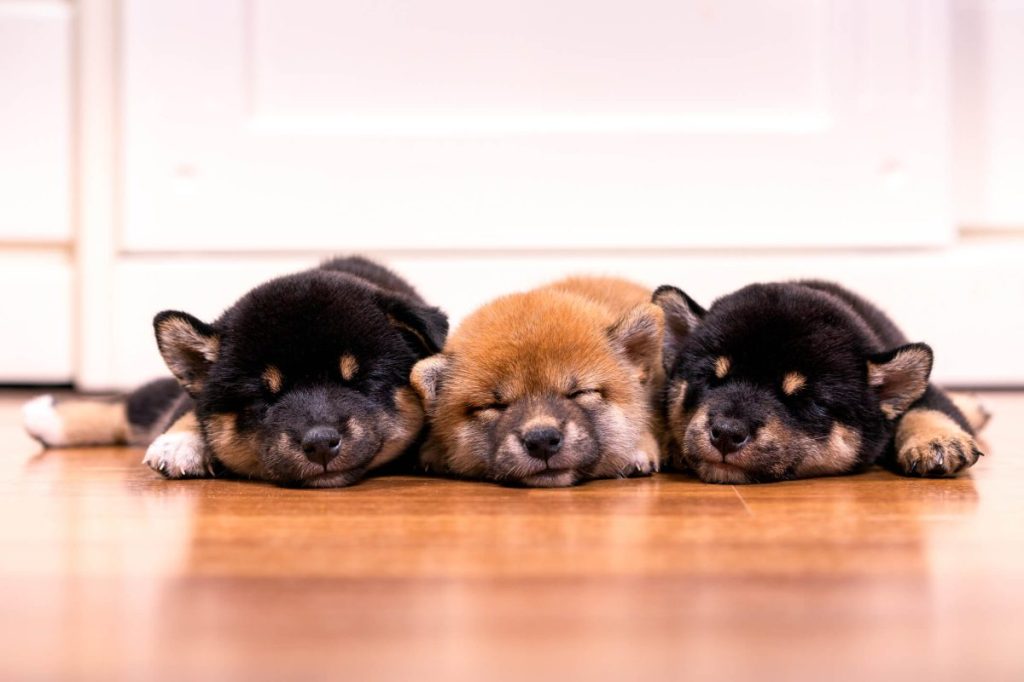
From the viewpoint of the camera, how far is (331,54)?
3.68 metres

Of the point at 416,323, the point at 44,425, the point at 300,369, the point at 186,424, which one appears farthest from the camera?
the point at 44,425

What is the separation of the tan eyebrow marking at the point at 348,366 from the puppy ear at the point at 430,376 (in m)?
0.12

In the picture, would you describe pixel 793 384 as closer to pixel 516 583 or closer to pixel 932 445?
pixel 932 445

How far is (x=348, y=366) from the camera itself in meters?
2.26

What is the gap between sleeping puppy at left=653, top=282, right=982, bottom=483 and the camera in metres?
2.22

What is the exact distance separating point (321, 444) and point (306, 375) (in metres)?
0.18

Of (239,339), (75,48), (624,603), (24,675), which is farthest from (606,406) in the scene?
(75,48)

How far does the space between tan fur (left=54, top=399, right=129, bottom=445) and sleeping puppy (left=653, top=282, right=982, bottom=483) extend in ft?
5.19

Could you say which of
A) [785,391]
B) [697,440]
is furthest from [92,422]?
[785,391]

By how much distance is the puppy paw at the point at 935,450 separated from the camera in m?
2.25

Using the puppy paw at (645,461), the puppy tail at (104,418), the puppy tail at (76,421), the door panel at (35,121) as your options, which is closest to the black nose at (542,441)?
the puppy paw at (645,461)

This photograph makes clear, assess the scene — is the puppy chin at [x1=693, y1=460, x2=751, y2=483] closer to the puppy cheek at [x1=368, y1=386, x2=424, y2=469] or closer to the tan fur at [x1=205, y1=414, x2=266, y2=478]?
the puppy cheek at [x1=368, y1=386, x2=424, y2=469]

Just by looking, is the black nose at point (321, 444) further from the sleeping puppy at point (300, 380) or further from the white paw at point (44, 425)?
the white paw at point (44, 425)

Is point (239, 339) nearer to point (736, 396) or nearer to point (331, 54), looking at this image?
point (736, 396)
